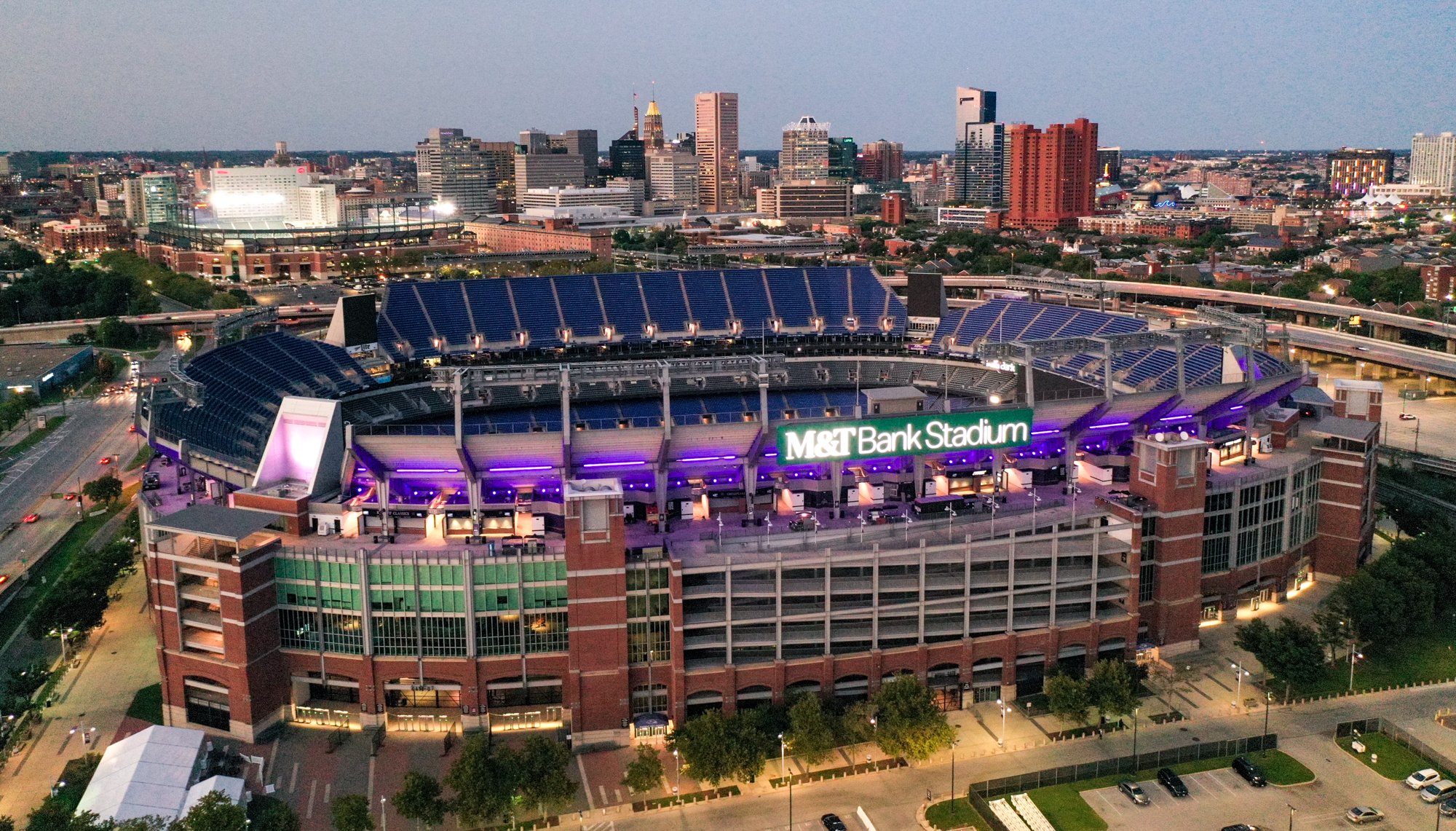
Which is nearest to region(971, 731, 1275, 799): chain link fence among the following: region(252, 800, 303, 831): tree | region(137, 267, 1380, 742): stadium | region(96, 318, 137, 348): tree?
region(137, 267, 1380, 742): stadium

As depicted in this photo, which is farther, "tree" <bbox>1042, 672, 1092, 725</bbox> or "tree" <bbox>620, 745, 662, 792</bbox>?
"tree" <bbox>1042, 672, 1092, 725</bbox>

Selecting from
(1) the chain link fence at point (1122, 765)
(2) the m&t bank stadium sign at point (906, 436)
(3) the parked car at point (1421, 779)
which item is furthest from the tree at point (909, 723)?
(3) the parked car at point (1421, 779)

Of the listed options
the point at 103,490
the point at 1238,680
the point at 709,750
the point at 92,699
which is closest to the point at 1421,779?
the point at 1238,680

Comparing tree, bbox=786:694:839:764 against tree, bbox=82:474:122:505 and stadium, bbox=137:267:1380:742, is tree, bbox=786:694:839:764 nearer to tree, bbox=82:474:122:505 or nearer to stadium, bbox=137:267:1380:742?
stadium, bbox=137:267:1380:742

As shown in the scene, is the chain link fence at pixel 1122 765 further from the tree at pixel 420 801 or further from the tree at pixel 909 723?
the tree at pixel 420 801

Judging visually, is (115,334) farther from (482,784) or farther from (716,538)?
(482,784)
